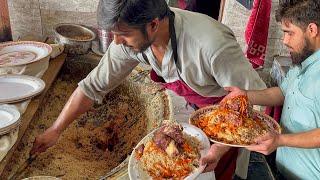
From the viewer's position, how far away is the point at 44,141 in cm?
239

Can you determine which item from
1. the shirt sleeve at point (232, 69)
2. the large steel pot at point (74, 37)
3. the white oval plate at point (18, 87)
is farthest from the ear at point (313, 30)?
the large steel pot at point (74, 37)

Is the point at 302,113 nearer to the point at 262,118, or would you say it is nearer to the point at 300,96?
the point at 300,96

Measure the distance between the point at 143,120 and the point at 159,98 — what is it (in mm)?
323

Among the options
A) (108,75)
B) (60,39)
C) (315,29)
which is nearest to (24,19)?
(60,39)

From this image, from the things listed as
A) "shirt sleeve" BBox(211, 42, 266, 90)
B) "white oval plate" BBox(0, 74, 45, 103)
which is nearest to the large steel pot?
"white oval plate" BBox(0, 74, 45, 103)

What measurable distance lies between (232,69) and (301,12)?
432 mm

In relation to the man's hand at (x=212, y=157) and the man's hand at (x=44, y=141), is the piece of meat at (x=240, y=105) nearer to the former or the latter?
the man's hand at (x=212, y=157)

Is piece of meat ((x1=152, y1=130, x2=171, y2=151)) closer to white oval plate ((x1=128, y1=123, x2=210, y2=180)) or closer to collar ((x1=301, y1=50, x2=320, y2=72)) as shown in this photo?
white oval plate ((x1=128, y1=123, x2=210, y2=180))

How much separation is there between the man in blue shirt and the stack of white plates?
1206mm

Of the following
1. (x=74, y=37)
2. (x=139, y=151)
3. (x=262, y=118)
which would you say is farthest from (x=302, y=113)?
(x=74, y=37)

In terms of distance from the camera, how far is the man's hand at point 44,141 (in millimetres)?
2365

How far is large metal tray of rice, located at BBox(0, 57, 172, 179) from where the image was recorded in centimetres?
269

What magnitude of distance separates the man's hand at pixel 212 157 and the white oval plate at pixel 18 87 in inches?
54.9

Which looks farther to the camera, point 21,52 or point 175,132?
point 21,52
